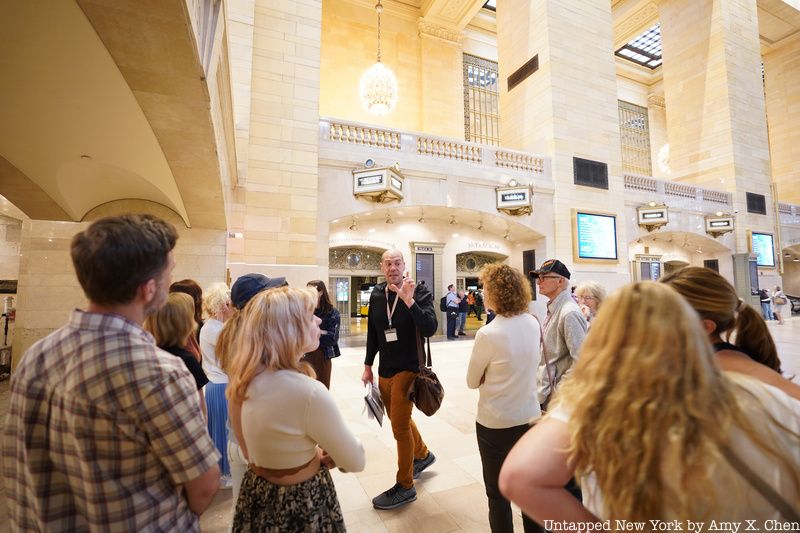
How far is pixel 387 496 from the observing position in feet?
8.09

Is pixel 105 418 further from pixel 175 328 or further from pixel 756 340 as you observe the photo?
pixel 756 340

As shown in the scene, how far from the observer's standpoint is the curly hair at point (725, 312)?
1367mm

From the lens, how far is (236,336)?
1424 millimetres

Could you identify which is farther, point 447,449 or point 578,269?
point 578,269

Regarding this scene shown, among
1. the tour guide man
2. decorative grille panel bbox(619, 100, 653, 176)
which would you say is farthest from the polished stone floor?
decorative grille panel bbox(619, 100, 653, 176)

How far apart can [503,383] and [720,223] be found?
17117 mm

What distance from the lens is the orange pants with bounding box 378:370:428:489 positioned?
2.49 metres

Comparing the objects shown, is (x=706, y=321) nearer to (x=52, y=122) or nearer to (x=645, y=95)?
(x=52, y=122)

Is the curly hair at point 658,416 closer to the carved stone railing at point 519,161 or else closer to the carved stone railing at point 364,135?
the carved stone railing at point 364,135

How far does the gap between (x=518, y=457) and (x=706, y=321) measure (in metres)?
1.11

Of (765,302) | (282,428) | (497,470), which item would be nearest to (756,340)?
(497,470)

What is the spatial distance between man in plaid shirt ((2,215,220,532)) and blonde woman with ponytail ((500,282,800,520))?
2.90 feet

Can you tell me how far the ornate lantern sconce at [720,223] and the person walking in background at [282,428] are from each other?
17898 mm

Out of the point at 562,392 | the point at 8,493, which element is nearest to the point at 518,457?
the point at 562,392
